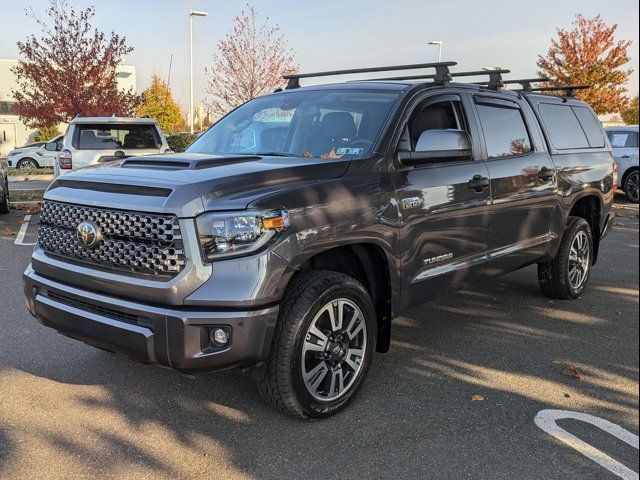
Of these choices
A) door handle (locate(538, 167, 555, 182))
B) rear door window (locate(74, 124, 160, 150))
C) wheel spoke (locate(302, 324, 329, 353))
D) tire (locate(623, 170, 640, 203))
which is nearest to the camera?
wheel spoke (locate(302, 324, 329, 353))

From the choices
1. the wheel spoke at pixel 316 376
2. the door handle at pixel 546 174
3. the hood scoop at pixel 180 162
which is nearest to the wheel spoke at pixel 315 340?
the wheel spoke at pixel 316 376

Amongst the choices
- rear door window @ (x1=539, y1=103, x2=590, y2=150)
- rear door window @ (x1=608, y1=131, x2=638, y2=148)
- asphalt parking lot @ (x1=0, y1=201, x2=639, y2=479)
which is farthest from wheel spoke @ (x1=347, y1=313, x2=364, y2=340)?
rear door window @ (x1=608, y1=131, x2=638, y2=148)

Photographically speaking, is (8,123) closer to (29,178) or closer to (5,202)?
(29,178)

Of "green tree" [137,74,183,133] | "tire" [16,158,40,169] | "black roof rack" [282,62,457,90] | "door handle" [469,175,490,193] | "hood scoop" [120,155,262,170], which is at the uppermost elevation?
"green tree" [137,74,183,133]

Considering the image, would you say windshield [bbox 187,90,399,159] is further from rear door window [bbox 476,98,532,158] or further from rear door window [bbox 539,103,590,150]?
rear door window [bbox 539,103,590,150]

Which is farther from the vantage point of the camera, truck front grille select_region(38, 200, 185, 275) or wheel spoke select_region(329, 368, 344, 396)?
wheel spoke select_region(329, 368, 344, 396)

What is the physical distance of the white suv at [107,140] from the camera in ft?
33.7

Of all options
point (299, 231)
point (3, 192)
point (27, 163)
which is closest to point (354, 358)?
point (299, 231)

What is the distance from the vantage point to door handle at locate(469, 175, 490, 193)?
434 cm

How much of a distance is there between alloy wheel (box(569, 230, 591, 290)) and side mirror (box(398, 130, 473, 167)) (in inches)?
92.3

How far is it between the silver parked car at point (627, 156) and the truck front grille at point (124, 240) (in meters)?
13.7

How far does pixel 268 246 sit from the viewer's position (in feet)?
9.93

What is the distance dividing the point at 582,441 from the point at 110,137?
9.34 meters

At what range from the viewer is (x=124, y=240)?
3.17 m
